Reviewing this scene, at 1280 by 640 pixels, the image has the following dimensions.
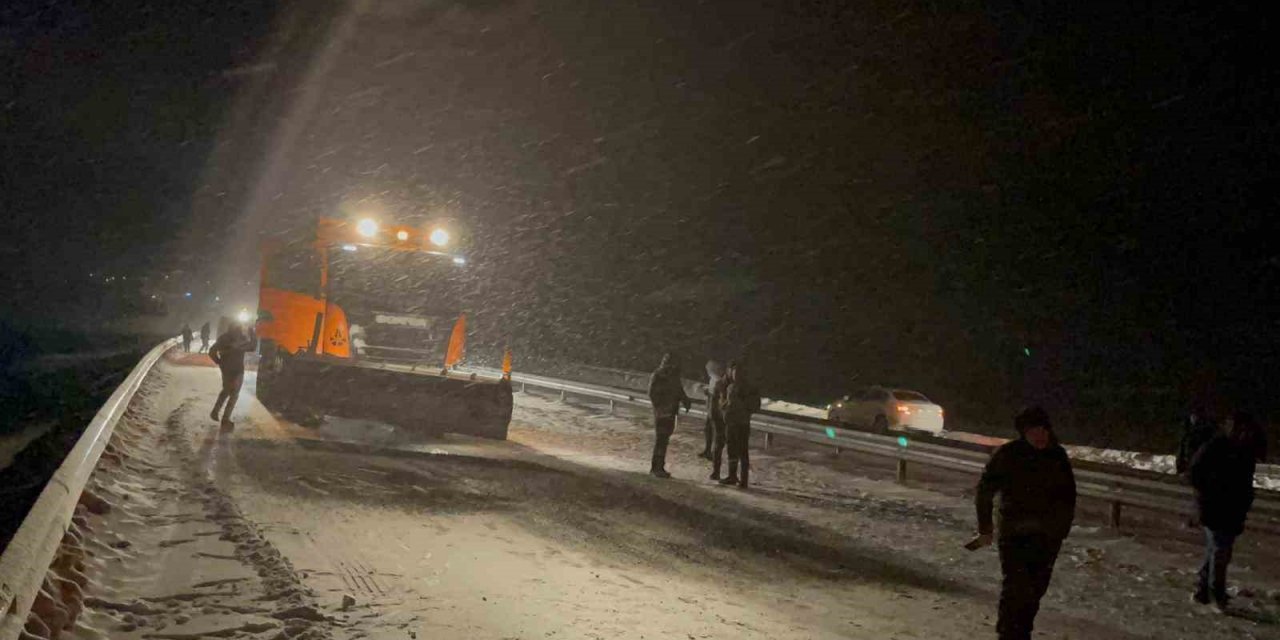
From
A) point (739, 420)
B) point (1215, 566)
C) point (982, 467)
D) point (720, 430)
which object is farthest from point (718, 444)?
point (1215, 566)

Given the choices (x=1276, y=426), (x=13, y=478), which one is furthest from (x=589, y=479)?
(x=1276, y=426)

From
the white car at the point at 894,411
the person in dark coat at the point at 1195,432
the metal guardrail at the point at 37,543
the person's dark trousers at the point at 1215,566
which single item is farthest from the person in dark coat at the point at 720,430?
the white car at the point at 894,411

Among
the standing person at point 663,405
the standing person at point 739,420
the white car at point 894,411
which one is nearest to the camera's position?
the standing person at point 739,420

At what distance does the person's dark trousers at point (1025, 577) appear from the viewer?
16.4 ft

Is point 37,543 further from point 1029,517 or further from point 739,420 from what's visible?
point 739,420

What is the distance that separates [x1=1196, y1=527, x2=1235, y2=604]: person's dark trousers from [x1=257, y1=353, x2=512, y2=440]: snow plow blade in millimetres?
9654

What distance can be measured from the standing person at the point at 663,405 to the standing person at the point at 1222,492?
21.2 feet

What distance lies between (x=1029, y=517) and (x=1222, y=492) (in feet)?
10.0

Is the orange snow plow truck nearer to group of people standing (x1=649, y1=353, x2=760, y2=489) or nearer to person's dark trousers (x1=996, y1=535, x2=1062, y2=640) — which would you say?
group of people standing (x1=649, y1=353, x2=760, y2=489)

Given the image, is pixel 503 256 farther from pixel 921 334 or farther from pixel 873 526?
pixel 873 526

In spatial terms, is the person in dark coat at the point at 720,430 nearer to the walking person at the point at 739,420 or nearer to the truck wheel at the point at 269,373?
the walking person at the point at 739,420

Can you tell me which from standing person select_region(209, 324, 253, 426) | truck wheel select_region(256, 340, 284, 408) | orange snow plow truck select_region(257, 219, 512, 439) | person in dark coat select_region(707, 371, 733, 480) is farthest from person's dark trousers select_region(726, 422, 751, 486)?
truck wheel select_region(256, 340, 284, 408)

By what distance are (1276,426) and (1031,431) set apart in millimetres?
32173

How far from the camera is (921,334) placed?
53.0 metres
